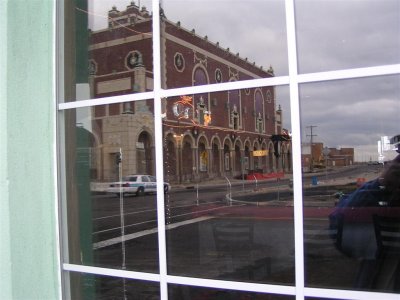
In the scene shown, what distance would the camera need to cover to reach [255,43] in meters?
3.10

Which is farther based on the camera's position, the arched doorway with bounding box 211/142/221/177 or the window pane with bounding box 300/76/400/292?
the arched doorway with bounding box 211/142/221/177

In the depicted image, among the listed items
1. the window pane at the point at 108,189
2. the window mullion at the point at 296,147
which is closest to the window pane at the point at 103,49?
the window pane at the point at 108,189

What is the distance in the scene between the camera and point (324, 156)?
263 centimetres

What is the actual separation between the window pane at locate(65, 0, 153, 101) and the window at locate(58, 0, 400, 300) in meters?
0.01

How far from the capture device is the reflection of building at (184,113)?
10.1 ft

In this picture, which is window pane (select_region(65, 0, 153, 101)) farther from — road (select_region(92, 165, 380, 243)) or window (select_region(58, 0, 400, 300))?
road (select_region(92, 165, 380, 243))

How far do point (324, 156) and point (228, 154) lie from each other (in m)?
→ 0.86

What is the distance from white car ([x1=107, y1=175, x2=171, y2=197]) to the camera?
318 centimetres

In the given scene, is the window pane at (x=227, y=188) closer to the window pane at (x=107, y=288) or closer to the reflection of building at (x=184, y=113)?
the reflection of building at (x=184, y=113)

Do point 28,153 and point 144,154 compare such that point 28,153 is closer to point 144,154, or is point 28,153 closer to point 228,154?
point 144,154

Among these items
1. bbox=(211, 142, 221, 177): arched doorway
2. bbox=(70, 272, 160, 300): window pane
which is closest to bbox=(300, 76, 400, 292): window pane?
bbox=(211, 142, 221, 177): arched doorway

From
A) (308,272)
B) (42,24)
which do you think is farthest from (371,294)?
(42,24)

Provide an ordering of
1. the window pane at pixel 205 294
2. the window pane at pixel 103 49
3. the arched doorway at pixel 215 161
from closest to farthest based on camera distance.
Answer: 1. the window pane at pixel 205 294
2. the arched doorway at pixel 215 161
3. the window pane at pixel 103 49

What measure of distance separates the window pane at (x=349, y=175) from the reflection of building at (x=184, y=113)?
0.32m
